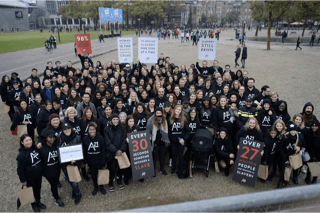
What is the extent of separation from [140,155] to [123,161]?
476mm

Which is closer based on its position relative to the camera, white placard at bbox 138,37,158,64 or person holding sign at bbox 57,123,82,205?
person holding sign at bbox 57,123,82,205

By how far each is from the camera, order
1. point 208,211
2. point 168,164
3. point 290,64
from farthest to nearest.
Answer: point 290,64
point 168,164
point 208,211

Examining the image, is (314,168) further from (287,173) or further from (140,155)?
→ (140,155)

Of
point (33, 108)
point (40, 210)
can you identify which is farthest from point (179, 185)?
point (33, 108)

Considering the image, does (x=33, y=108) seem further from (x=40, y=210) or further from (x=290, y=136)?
(x=290, y=136)

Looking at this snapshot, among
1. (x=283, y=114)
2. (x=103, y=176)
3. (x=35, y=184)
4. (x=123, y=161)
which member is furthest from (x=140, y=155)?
(x=283, y=114)

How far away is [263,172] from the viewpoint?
593 cm

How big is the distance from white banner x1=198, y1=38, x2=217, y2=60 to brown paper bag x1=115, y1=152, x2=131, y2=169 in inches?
386

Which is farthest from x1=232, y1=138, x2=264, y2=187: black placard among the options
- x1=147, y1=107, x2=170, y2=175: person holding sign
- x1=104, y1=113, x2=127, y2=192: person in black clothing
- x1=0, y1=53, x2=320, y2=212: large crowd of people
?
x1=104, y1=113, x2=127, y2=192: person in black clothing

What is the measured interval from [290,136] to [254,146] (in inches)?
36.1

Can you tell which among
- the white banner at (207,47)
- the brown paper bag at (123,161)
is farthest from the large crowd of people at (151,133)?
the white banner at (207,47)

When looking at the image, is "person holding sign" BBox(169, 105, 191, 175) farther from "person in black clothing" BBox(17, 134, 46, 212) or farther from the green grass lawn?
the green grass lawn

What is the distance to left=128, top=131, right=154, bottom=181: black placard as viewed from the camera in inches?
228

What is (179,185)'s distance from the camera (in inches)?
241
